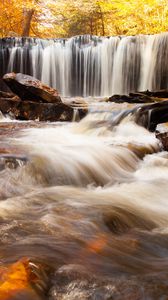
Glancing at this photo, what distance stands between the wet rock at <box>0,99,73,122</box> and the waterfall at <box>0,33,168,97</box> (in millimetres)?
6160

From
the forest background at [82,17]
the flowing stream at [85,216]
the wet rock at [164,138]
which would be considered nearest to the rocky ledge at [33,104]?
the flowing stream at [85,216]

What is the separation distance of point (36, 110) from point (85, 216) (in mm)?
6795

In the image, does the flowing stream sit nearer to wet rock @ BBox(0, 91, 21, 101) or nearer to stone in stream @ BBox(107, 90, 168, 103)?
wet rock @ BBox(0, 91, 21, 101)

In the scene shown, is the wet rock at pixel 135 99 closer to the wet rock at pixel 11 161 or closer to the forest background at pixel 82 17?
the wet rock at pixel 11 161

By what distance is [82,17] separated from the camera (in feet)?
80.1

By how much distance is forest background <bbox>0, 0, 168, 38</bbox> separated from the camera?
20734 mm

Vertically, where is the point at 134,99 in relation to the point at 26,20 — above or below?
below

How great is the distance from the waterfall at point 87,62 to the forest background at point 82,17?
5.38 metres

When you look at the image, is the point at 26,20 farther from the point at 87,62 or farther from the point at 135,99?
the point at 135,99

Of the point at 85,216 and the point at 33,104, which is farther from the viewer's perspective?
the point at 33,104

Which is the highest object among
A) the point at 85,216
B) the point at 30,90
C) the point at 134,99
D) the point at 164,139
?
the point at 30,90

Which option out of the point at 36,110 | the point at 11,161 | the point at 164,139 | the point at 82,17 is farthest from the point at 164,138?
the point at 82,17

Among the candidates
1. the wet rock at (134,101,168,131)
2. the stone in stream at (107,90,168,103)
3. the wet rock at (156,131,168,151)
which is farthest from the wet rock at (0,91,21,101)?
the wet rock at (156,131,168,151)

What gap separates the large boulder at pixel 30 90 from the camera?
10374 millimetres
